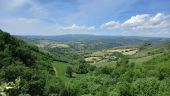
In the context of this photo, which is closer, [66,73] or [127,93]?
[127,93]

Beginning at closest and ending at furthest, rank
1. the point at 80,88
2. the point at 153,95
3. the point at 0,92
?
1. the point at 0,92
2. the point at 153,95
3. the point at 80,88

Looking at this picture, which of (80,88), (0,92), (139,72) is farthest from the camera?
(139,72)

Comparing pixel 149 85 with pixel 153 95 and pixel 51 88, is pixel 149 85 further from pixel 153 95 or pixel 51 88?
pixel 51 88

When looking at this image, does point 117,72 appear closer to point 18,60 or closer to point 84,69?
point 84,69

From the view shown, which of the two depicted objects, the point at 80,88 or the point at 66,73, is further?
the point at 66,73

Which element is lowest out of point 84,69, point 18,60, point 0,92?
point 84,69

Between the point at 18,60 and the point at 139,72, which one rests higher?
the point at 18,60

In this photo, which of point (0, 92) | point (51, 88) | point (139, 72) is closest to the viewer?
point (0, 92)

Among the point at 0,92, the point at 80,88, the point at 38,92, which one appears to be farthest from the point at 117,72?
the point at 0,92

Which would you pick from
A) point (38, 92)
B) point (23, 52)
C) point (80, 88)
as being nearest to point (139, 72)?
point (80, 88)
